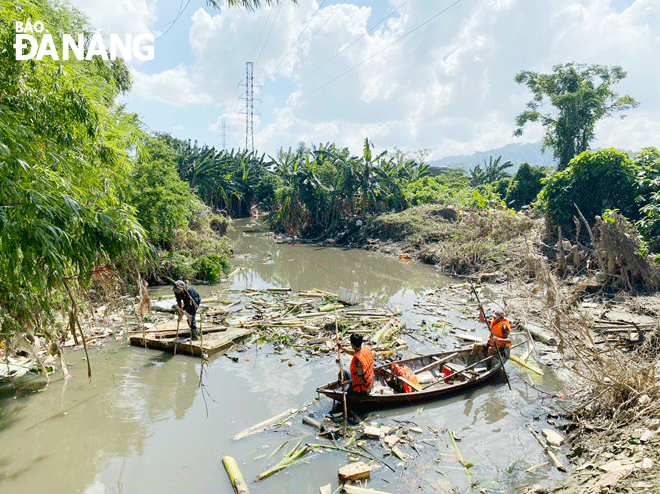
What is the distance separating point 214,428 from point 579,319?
23.4 ft

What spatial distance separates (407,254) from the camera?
24.1 metres

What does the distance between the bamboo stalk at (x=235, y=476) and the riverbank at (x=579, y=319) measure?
365 centimetres

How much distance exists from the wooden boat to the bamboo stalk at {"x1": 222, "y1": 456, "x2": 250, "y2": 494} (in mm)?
1767

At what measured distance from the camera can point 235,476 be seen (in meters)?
5.88

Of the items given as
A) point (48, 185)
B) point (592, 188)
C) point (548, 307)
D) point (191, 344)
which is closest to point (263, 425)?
point (191, 344)

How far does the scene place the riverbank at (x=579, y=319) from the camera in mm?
5605

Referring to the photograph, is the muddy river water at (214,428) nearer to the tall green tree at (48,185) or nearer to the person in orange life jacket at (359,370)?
the person in orange life jacket at (359,370)

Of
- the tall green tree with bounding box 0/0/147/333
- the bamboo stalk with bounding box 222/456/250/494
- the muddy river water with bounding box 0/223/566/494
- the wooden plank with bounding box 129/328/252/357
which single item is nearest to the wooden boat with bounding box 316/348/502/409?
the muddy river water with bounding box 0/223/566/494

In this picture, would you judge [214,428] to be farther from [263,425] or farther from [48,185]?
[48,185]

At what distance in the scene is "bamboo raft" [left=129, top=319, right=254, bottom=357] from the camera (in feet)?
33.3

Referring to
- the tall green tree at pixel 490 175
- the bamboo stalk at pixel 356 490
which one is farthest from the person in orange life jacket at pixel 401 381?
the tall green tree at pixel 490 175

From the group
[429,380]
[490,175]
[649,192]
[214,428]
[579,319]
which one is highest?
[490,175]

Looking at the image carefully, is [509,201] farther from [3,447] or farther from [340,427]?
[3,447]

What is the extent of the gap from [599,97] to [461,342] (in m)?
28.4
